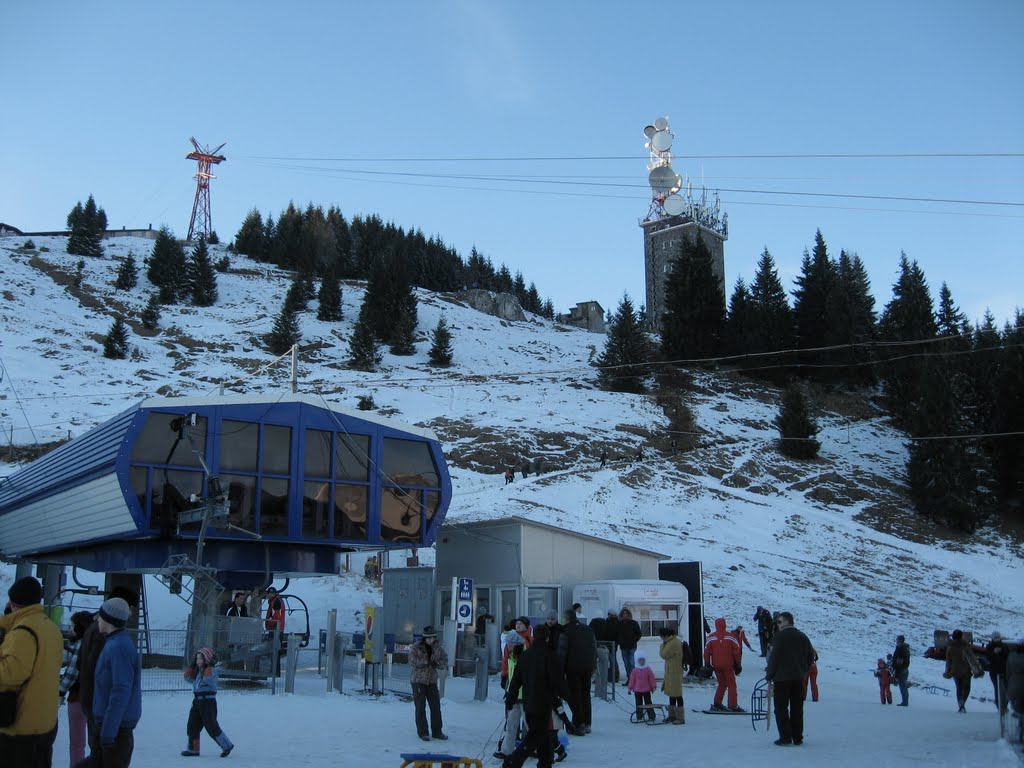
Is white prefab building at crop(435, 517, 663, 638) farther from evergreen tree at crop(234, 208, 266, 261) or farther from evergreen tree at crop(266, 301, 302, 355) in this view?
evergreen tree at crop(234, 208, 266, 261)

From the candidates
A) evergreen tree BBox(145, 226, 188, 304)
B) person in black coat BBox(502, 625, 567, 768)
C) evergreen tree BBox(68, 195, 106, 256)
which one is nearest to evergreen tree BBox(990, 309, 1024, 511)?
person in black coat BBox(502, 625, 567, 768)

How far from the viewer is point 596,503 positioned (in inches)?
1358

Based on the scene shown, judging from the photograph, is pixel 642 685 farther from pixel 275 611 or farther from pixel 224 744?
pixel 275 611

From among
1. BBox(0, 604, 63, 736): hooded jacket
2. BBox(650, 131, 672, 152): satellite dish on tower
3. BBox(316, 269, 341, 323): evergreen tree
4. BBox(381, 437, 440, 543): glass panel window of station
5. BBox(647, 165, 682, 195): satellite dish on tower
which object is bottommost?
BBox(0, 604, 63, 736): hooded jacket

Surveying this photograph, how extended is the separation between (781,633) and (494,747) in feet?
11.2

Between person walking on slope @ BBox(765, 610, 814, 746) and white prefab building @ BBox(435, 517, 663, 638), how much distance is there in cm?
866

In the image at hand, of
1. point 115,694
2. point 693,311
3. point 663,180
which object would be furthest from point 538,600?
point 663,180

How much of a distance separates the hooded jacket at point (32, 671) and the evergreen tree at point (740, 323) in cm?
6237

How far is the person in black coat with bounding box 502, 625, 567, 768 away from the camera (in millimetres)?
7859

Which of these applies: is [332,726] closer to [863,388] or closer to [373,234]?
[863,388]

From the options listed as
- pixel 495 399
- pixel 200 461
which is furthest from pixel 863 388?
pixel 200 461

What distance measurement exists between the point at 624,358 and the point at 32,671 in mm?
55038

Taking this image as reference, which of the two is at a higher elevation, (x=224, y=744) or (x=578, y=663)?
(x=578, y=663)

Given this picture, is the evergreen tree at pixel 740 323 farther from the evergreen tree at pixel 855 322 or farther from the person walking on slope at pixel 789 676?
the person walking on slope at pixel 789 676
